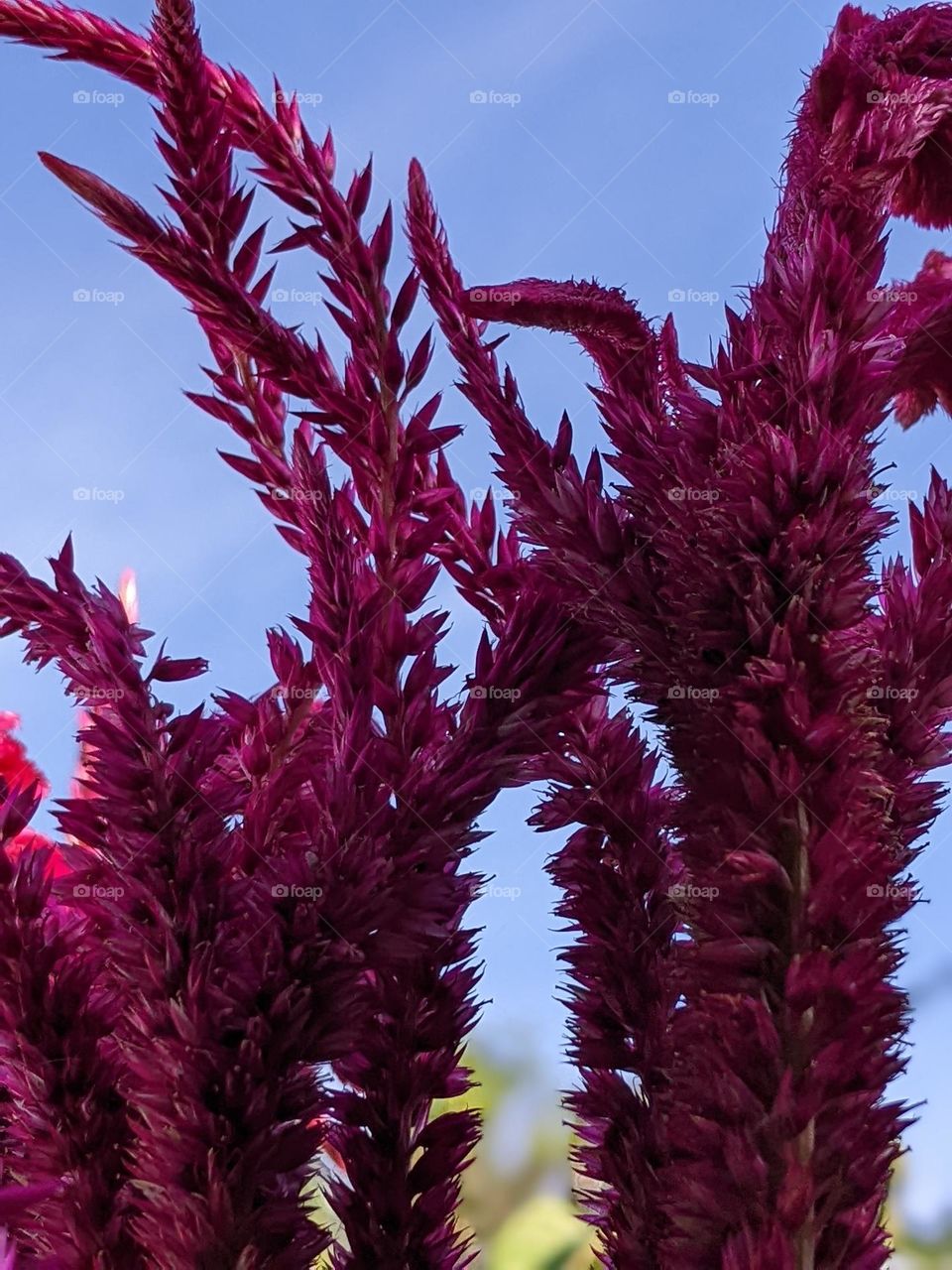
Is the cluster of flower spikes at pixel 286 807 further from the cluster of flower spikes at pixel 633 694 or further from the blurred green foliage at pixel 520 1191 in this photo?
the blurred green foliage at pixel 520 1191

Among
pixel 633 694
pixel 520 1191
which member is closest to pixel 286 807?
pixel 633 694

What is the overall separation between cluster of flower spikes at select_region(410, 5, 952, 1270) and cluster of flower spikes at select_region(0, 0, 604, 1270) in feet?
0.15

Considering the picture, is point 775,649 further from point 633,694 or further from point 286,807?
point 286,807

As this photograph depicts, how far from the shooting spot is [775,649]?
1.63 feet

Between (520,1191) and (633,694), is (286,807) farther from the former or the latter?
(520,1191)

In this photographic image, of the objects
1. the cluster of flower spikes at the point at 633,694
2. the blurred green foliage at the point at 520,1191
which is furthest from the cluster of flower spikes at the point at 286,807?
the blurred green foliage at the point at 520,1191

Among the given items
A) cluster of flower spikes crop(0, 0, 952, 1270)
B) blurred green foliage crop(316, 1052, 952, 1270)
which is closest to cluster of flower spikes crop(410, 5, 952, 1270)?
cluster of flower spikes crop(0, 0, 952, 1270)

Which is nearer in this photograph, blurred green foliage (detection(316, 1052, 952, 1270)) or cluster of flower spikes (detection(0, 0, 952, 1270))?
cluster of flower spikes (detection(0, 0, 952, 1270))

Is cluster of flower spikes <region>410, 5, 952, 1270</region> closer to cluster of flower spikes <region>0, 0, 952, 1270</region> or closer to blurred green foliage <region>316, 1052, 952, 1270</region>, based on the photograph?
cluster of flower spikes <region>0, 0, 952, 1270</region>

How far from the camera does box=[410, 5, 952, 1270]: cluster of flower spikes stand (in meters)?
0.47

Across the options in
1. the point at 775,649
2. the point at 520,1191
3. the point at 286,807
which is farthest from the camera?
the point at 520,1191

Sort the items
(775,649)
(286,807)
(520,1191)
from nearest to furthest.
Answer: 1. (775,649)
2. (286,807)
3. (520,1191)

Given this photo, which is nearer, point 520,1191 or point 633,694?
point 633,694

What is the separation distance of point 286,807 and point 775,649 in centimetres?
23
